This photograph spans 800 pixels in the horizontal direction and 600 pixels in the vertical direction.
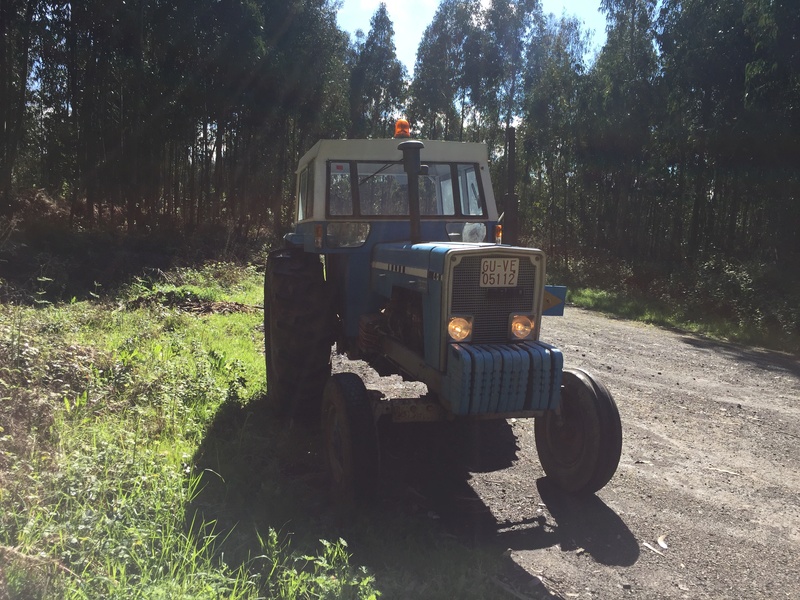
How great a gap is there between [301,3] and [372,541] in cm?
1904

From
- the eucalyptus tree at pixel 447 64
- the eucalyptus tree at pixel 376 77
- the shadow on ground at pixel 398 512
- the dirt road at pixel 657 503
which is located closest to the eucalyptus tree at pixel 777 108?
the dirt road at pixel 657 503

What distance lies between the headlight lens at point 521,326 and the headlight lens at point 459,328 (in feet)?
0.93

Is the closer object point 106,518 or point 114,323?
point 106,518

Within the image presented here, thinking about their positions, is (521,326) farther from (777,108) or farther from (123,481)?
(777,108)

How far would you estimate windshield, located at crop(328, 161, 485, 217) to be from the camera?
483cm

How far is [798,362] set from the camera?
339 inches

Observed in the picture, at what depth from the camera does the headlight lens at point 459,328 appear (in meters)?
3.57

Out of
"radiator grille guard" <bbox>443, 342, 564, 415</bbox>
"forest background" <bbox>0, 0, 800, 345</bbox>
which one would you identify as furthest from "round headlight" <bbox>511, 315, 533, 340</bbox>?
"forest background" <bbox>0, 0, 800, 345</bbox>

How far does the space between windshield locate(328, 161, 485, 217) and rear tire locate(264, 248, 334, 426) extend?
573mm

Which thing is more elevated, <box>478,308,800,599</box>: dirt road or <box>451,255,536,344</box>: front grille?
<box>451,255,536,344</box>: front grille

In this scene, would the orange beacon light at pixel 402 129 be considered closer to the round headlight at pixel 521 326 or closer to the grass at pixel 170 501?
the round headlight at pixel 521 326

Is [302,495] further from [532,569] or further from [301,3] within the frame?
[301,3]

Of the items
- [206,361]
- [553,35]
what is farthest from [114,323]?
[553,35]

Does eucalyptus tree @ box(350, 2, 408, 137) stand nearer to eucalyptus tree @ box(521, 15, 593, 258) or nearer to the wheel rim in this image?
eucalyptus tree @ box(521, 15, 593, 258)
